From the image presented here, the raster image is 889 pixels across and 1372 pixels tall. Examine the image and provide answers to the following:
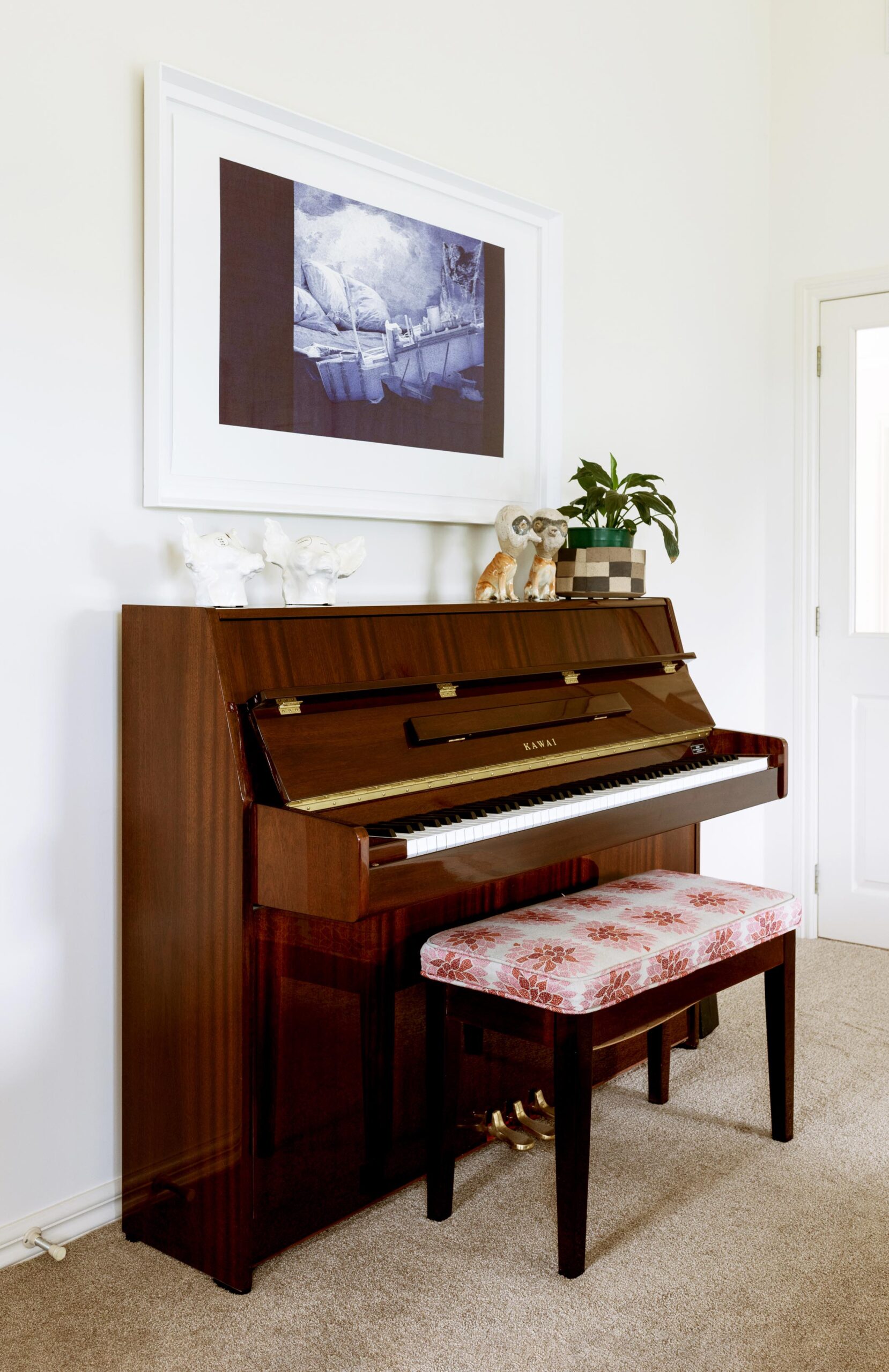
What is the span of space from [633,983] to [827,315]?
9.07 feet

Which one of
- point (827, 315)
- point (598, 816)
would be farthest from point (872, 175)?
point (598, 816)

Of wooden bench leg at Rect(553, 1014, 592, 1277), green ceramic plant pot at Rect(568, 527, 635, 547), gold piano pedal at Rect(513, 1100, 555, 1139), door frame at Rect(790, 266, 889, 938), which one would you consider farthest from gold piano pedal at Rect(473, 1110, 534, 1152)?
door frame at Rect(790, 266, 889, 938)

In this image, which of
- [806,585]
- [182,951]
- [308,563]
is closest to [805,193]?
[806,585]

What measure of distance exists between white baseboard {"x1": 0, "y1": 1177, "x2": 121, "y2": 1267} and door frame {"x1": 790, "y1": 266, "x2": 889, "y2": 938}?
2611 millimetres

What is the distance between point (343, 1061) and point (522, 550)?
119cm

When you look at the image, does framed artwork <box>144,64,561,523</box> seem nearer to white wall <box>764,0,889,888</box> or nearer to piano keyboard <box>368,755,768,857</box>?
piano keyboard <box>368,755,768,857</box>

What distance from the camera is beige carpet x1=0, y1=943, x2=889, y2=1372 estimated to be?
5.82ft

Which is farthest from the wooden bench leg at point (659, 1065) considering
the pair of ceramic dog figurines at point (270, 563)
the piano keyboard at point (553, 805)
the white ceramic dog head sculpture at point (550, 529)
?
the pair of ceramic dog figurines at point (270, 563)

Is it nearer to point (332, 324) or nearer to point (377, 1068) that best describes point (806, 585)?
point (332, 324)

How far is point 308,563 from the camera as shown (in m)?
2.16

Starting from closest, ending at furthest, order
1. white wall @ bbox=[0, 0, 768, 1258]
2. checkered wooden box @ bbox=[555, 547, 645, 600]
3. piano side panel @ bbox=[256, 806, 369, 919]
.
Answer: piano side panel @ bbox=[256, 806, 369, 919] < white wall @ bbox=[0, 0, 768, 1258] < checkered wooden box @ bbox=[555, 547, 645, 600]

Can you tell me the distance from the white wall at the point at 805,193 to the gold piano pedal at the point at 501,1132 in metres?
2.03

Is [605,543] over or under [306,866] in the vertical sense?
over

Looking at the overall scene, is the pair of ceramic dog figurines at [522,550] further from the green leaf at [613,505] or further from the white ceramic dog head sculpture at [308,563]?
the white ceramic dog head sculpture at [308,563]
